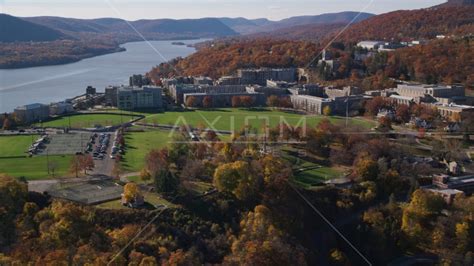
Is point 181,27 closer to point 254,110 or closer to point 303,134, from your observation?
point 254,110

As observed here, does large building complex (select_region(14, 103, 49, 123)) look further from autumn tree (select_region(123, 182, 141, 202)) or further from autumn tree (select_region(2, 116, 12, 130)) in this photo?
autumn tree (select_region(123, 182, 141, 202))

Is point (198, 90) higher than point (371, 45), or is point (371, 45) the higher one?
point (371, 45)

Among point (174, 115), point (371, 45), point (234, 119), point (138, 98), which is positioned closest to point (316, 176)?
point (234, 119)

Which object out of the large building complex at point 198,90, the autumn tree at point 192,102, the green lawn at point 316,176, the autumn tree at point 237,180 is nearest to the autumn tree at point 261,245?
the autumn tree at point 237,180

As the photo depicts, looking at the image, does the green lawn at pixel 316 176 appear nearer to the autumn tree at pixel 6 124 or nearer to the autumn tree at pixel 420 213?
the autumn tree at pixel 420 213

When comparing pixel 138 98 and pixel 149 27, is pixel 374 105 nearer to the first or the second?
pixel 138 98

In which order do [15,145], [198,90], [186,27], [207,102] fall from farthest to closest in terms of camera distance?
[186,27] < [198,90] < [207,102] < [15,145]

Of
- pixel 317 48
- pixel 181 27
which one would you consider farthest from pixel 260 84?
pixel 181 27

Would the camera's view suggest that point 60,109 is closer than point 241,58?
Yes
